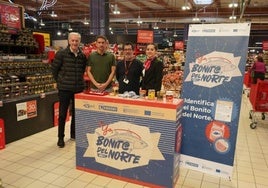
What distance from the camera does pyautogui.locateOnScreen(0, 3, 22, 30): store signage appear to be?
4.66m

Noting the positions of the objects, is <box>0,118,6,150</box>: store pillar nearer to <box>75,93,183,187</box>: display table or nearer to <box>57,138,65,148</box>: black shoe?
<box>57,138,65,148</box>: black shoe

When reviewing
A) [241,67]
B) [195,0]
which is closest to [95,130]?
[241,67]

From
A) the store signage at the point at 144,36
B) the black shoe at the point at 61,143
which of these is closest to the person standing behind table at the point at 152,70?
the black shoe at the point at 61,143

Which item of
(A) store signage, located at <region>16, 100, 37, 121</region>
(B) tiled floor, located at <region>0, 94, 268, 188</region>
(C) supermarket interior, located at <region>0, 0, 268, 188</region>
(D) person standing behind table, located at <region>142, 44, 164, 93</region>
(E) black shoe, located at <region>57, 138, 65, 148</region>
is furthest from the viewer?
(A) store signage, located at <region>16, 100, 37, 121</region>

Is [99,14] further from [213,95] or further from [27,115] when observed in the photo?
[213,95]

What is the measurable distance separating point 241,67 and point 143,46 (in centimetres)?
992

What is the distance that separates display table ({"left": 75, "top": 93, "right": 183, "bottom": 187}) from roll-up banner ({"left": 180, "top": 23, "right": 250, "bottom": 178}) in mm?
420

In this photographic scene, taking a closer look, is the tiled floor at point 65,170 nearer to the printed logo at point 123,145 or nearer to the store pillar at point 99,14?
the printed logo at point 123,145

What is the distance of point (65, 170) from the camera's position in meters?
3.27

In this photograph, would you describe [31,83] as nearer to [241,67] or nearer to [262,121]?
[241,67]

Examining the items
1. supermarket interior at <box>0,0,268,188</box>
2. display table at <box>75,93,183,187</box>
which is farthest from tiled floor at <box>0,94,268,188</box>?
display table at <box>75,93,183,187</box>

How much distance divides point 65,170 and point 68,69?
1551 mm

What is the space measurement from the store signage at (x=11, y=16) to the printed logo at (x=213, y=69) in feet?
11.8

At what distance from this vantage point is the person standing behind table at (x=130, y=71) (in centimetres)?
359
